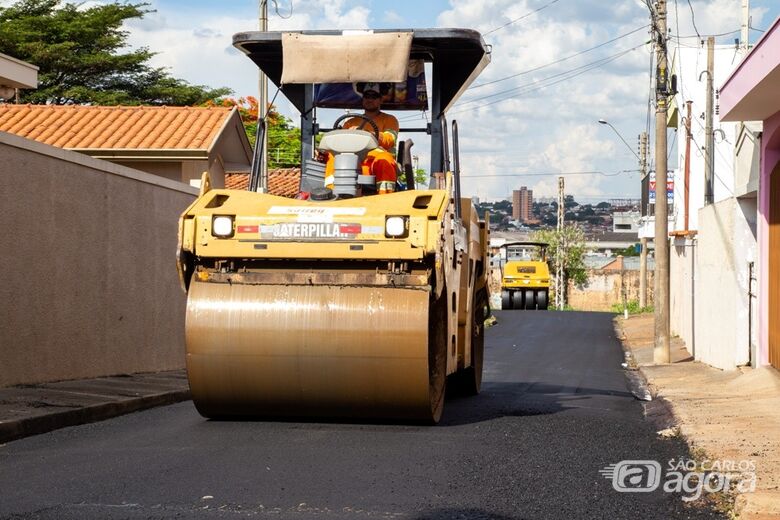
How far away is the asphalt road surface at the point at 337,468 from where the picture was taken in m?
6.32

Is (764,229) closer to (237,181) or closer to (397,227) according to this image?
(397,227)

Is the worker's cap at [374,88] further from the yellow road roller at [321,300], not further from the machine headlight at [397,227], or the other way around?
the machine headlight at [397,227]

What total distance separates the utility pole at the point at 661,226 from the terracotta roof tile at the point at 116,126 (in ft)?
29.0

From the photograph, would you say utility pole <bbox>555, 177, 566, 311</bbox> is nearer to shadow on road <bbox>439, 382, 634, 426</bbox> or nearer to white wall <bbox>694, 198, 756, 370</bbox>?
white wall <bbox>694, 198, 756, 370</bbox>

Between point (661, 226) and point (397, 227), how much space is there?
16.5 metres

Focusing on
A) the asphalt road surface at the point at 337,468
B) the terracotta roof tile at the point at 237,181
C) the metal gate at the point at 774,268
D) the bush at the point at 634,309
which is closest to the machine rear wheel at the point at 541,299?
the bush at the point at 634,309

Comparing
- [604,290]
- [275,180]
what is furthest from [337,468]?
[604,290]

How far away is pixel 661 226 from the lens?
958 inches

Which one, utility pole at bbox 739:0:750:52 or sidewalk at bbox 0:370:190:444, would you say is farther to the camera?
utility pole at bbox 739:0:750:52

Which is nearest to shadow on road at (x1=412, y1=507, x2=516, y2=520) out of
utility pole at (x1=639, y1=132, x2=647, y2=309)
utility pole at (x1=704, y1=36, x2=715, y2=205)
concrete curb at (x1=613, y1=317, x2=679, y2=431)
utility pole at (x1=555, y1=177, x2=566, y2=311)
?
concrete curb at (x1=613, y1=317, x2=679, y2=431)

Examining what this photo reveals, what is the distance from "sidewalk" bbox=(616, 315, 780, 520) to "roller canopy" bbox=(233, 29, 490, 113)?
362 cm

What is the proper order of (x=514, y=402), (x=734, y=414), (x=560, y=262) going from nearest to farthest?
(x=734, y=414) < (x=514, y=402) < (x=560, y=262)

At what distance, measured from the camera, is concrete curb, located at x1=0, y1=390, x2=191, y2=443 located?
916 centimetres

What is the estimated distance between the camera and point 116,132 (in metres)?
23.8
